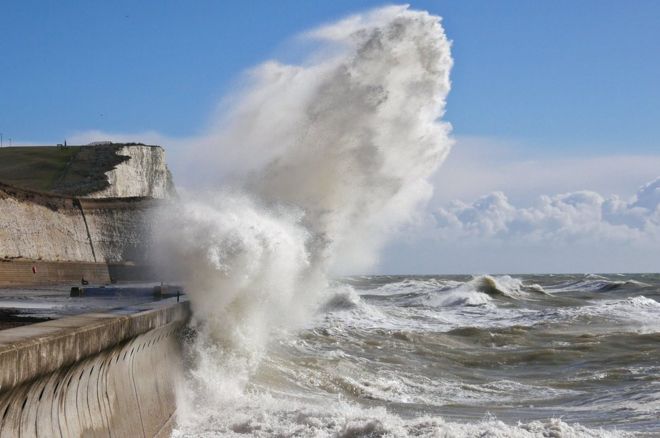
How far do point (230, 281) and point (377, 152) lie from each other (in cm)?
989

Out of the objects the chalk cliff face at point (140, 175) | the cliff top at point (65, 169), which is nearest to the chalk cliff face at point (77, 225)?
the chalk cliff face at point (140, 175)

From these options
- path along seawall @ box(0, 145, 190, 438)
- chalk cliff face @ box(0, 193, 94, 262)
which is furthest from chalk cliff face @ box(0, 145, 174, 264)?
path along seawall @ box(0, 145, 190, 438)

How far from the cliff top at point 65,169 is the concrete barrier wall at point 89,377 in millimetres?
47505

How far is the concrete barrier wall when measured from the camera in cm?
449

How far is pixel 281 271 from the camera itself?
1430 cm

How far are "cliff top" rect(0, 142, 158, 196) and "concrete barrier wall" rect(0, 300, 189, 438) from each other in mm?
47505

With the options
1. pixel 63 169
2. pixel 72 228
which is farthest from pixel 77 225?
pixel 63 169

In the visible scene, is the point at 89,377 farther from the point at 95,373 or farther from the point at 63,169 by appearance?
the point at 63,169

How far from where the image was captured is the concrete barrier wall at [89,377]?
14.7ft

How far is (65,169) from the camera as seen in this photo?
205ft

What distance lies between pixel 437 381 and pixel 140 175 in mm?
51310

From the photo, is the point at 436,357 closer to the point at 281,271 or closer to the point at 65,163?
the point at 281,271

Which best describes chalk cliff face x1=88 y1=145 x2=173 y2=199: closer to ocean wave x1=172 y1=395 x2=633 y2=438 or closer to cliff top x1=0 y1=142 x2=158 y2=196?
cliff top x1=0 y1=142 x2=158 y2=196

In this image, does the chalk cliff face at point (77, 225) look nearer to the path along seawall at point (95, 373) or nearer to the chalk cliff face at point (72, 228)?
the chalk cliff face at point (72, 228)
